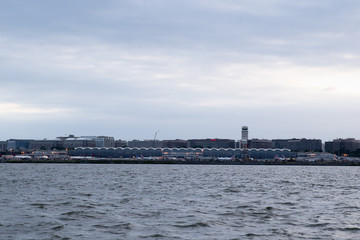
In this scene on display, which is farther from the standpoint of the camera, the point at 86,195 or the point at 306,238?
the point at 86,195

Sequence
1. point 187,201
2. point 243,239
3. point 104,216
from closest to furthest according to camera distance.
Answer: point 243,239
point 104,216
point 187,201

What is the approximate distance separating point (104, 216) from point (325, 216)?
1310 cm

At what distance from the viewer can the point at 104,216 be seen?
1169 inches

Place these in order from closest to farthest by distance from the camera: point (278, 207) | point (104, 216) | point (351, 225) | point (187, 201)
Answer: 1. point (351, 225)
2. point (104, 216)
3. point (278, 207)
4. point (187, 201)

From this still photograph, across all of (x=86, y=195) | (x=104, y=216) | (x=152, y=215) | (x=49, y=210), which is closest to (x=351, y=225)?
(x=152, y=215)

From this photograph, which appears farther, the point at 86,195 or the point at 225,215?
the point at 86,195

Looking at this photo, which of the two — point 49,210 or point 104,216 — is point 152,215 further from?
point 49,210

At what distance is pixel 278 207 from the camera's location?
35188 millimetres

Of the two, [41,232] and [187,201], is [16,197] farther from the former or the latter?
[41,232]

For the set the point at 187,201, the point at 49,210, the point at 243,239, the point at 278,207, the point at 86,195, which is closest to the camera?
the point at 243,239

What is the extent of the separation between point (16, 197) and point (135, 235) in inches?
792

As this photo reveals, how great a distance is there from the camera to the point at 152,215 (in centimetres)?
3016

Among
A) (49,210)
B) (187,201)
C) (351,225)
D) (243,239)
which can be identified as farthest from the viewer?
(187,201)

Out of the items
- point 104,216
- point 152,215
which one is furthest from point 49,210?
point 152,215
